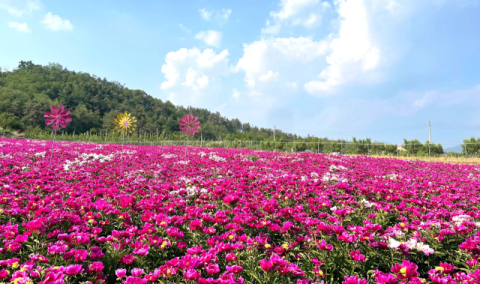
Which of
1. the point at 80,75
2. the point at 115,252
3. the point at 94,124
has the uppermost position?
the point at 80,75

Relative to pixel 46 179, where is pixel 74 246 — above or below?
below

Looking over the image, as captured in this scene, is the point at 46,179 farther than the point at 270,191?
No

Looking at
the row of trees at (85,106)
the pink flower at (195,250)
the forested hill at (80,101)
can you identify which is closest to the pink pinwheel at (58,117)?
the pink flower at (195,250)

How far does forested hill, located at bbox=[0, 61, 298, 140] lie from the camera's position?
170 ft

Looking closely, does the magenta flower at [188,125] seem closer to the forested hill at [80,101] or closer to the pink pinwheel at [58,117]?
the pink pinwheel at [58,117]

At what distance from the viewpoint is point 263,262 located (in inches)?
72.9

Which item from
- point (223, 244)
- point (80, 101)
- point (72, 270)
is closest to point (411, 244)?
point (223, 244)

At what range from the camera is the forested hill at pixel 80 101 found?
170 feet

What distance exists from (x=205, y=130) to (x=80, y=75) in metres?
47.3

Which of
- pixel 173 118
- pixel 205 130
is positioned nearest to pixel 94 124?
pixel 173 118

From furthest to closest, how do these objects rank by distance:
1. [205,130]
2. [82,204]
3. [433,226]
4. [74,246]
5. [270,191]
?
[205,130] → [270,191] → [82,204] → [433,226] → [74,246]

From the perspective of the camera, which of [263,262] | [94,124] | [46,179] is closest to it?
[263,262]

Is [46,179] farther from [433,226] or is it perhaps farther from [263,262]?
[433,226]

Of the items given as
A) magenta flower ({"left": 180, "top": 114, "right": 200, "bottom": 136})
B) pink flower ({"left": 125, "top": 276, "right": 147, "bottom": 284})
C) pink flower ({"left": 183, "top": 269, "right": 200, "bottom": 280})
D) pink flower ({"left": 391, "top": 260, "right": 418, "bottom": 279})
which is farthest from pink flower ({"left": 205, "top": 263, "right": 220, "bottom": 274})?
magenta flower ({"left": 180, "top": 114, "right": 200, "bottom": 136})
